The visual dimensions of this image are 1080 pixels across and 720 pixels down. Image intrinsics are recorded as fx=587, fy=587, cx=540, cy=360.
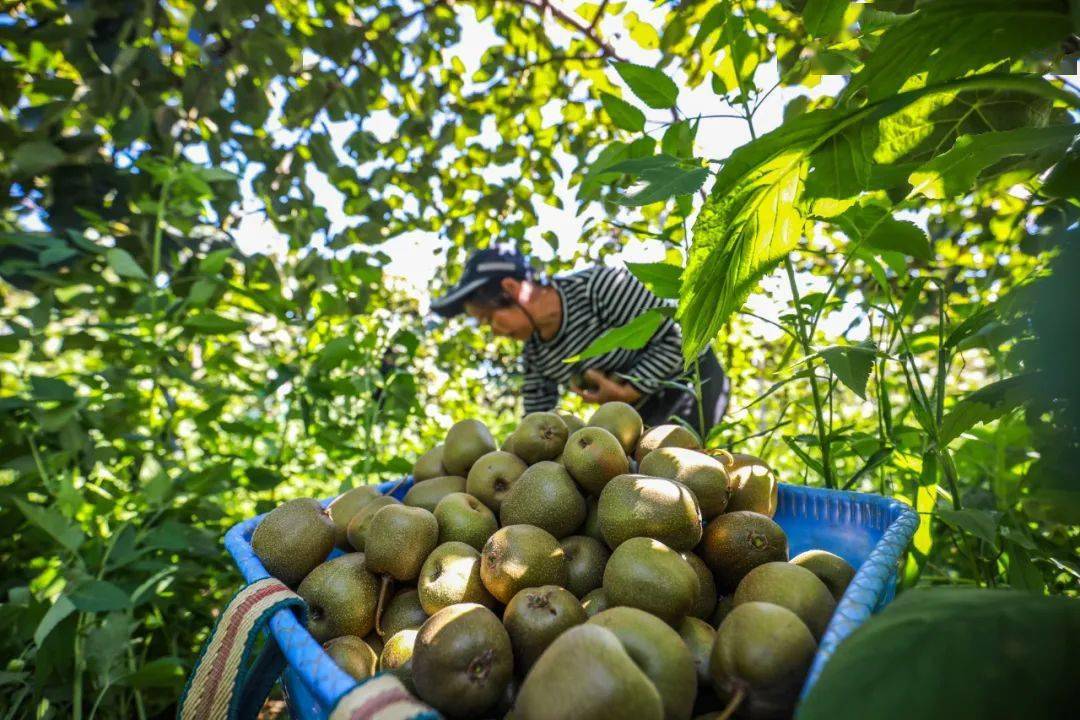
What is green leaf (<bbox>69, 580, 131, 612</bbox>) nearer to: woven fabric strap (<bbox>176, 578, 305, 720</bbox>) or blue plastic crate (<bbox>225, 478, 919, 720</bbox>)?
blue plastic crate (<bbox>225, 478, 919, 720</bbox>)

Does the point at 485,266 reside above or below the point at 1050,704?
above

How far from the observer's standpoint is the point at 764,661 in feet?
2.21

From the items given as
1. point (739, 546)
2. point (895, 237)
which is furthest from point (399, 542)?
point (895, 237)

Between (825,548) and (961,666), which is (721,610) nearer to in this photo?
(825,548)

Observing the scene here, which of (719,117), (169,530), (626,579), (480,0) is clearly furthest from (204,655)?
(480,0)

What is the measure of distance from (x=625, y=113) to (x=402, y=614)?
120cm

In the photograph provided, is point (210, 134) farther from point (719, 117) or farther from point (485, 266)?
point (719, 117)

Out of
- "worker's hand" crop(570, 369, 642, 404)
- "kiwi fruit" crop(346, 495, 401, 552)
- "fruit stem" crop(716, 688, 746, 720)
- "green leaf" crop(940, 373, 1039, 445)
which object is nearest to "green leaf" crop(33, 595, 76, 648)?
"kiwi fruit" crop(346, 495, 401, 552)

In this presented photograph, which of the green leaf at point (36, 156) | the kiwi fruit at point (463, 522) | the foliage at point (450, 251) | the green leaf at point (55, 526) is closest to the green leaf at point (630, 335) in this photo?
the foliage at point (450, 251)

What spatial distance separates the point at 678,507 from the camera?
969 millimetres

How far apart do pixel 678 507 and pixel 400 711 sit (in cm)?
53

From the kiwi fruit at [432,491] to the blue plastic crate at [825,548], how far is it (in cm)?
15

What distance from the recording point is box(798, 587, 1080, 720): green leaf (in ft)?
1.49

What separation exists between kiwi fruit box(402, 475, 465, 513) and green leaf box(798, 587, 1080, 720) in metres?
0.98
